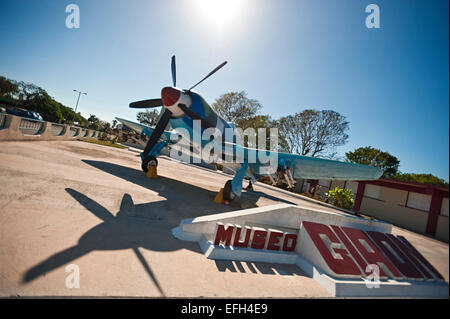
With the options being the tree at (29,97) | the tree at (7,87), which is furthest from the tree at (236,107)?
the tree at (7,87)

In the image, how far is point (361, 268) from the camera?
3.47 m

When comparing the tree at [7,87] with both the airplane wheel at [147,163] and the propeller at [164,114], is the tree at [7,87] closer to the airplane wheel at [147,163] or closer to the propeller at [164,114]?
the propeller at [164,114]

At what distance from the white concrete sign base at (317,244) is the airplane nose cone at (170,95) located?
5729 mm

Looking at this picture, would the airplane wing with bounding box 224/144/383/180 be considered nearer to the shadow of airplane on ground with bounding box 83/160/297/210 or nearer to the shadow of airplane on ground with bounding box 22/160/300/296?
the shadow of airplane on ground with bounding box 83/160/297/210

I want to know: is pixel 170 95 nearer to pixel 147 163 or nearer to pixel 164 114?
pixel 164 114

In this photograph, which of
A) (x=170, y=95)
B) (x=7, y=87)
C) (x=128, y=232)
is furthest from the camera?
(x=7, y=87)

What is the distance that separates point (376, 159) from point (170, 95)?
135 feet

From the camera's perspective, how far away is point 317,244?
12.5ft

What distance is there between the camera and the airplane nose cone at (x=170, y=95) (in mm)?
7930

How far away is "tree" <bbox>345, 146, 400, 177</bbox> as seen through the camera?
107 feet

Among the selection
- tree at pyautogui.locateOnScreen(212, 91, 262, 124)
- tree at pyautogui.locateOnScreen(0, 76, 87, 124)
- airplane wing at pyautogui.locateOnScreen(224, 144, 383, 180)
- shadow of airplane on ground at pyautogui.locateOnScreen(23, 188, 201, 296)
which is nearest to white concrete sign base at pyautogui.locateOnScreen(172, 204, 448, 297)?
shadow of airplane on ground at pyautogui.locateOnScreen(23, 188, 201, 296)

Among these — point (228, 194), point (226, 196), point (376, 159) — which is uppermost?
point (376, 159)

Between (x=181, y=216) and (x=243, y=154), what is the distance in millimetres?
4644

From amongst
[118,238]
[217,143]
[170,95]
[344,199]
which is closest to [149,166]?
[217,143]
